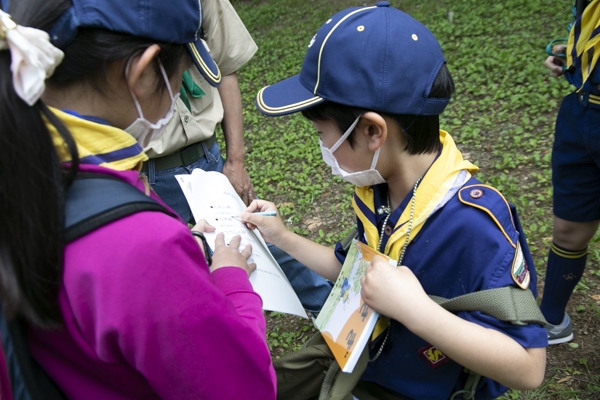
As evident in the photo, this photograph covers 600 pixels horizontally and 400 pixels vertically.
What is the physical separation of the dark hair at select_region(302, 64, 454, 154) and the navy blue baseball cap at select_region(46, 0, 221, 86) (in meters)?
0.49

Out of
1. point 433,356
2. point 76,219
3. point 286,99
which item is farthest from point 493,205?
point 76,219

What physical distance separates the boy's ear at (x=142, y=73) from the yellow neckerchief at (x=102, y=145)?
0.34 feet

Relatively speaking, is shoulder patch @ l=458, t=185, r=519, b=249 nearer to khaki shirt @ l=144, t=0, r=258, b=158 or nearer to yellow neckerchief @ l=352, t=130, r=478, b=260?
yellow neckerchief @ l=352, t=130, r=478, b=260

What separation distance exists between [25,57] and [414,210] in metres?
1.06

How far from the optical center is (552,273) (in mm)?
2584

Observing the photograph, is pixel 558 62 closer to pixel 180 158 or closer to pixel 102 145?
pixel 180 158

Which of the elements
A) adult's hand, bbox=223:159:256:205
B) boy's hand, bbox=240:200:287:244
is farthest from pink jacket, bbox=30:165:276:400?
adult's hand, bbox=223:159:256:205

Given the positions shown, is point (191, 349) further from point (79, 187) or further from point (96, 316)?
point (79, 187)

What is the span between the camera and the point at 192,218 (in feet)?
8.43

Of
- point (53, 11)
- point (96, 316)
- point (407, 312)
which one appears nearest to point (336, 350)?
point (407, 312)

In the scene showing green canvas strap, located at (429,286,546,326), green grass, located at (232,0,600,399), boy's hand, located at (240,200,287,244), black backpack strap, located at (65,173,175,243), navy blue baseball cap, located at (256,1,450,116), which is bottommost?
green grass, located at (232,0,600,399)

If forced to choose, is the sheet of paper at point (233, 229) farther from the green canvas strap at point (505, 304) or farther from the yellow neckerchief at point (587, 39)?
the yellow neckerchief at point (587, 39)

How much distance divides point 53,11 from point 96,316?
1.92 feet

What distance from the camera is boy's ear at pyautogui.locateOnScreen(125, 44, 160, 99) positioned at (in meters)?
1.10
